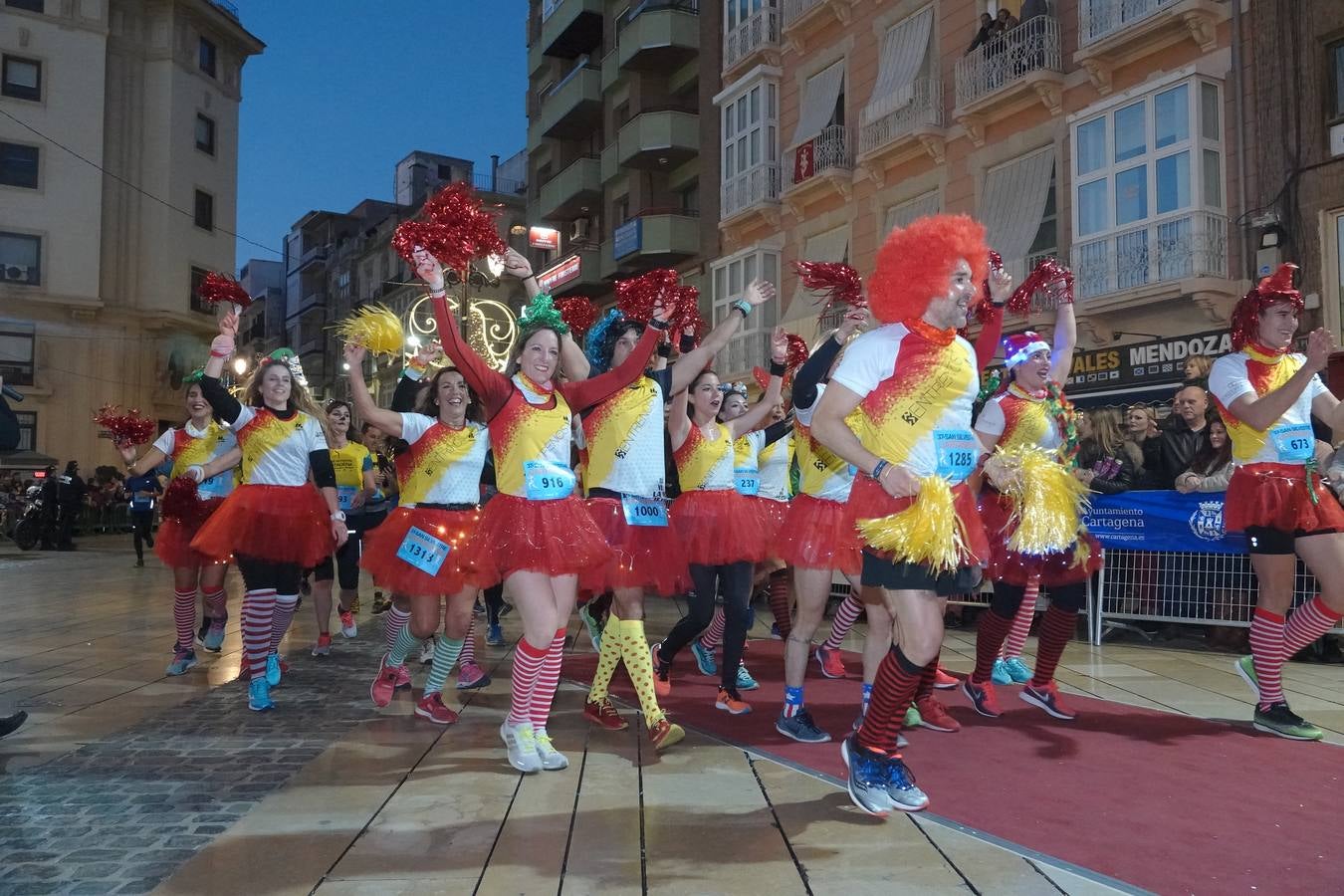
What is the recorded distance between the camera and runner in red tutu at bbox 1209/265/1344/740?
506cm

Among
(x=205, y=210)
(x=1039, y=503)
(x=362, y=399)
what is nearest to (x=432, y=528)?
(x=362, y=399)

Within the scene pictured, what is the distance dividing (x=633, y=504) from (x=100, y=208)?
36.2 m

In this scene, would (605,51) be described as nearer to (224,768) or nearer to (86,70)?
(86,70)

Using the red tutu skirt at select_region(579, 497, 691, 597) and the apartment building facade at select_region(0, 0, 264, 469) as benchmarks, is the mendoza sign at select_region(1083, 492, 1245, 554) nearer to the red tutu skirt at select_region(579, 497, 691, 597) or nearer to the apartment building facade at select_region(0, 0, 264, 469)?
the red tutu skirt at select_region(579, 497, 691, 597)

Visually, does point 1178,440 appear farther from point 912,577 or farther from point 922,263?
point 912,577

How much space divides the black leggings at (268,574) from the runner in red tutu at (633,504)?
7.00 ft

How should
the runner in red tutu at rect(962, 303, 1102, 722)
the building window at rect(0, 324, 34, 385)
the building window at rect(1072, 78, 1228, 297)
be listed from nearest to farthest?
the runner in red tutu at rect(962, 303, 1102, 722) → the building window at rect(1072, 78, 1228, 297) → the building window at rect(0, 324, 34, 385)

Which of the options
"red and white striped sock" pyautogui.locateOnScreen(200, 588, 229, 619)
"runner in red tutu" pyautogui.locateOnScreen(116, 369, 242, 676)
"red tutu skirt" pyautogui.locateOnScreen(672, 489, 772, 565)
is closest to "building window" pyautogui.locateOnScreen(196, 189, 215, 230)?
"runner in red tutu" pyautogui.locateOnScreen(116, 369, 242, 676)

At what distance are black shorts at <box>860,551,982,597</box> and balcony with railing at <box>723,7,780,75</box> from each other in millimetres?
19972

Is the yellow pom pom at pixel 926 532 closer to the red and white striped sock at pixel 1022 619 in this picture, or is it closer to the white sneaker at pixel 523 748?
the white sneaker at pixel 523 748

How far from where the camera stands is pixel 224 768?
14.6ft


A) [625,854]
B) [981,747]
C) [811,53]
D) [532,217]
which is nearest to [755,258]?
[811,53]

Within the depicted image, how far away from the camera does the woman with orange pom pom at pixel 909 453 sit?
3.71 metres

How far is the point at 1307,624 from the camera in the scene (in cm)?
530
